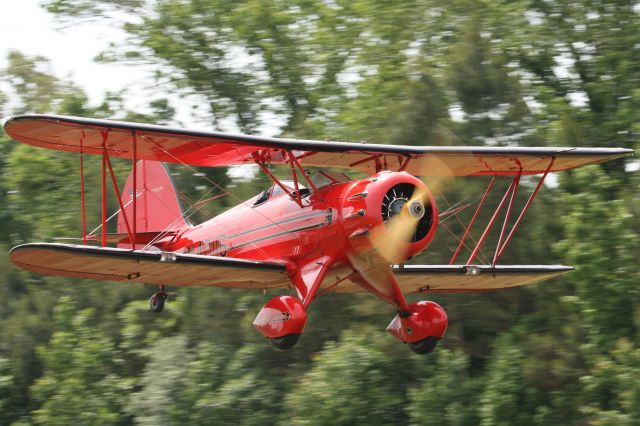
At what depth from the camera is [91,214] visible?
2712 centimetres

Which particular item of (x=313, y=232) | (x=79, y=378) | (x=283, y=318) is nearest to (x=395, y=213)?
(x=313, y=232)

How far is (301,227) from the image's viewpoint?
1338 centimetres

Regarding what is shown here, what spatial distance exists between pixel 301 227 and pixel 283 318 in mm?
1291

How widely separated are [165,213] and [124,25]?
17321 mm

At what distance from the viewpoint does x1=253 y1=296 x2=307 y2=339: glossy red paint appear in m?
12.6

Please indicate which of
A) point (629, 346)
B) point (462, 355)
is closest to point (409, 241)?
point (629, 346)

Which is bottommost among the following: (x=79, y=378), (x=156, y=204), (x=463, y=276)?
(x=79, y=378)

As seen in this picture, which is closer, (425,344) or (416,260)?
(425,344)

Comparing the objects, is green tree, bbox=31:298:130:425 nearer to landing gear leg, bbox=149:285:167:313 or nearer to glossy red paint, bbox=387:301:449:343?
landing gear leg, bbox=149:285:167:313

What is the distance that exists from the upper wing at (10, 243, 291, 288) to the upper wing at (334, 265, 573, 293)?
1655 millimetres

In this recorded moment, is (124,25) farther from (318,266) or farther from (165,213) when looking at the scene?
(318,266)

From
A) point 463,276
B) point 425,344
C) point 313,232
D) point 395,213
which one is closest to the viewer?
point 395,213

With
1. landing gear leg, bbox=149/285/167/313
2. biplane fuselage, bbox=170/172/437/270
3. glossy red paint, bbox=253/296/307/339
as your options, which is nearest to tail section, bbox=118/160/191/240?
landing gear leg, bbox=149/285/167/313

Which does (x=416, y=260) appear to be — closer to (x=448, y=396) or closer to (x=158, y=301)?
(x=448, y=396)
